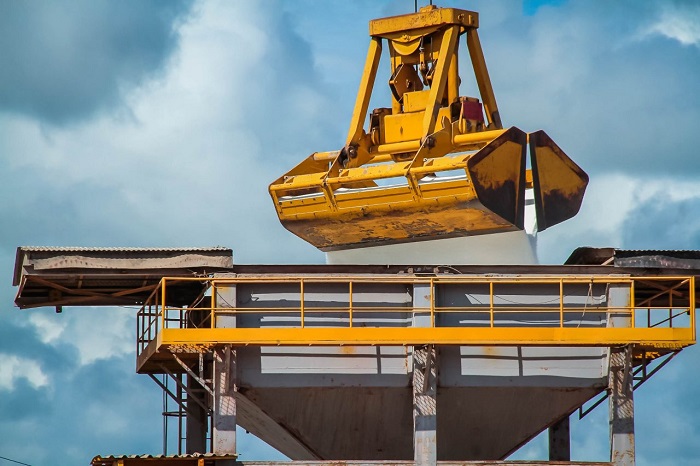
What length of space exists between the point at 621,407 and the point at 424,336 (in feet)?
12.2

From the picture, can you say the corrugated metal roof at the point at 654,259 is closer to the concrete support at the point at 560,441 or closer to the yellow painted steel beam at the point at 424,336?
the yellow painted steel beam at the point at 424,336

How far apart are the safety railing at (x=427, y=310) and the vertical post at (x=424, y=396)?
0.07 m

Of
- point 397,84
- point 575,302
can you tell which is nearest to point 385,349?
point 575,302

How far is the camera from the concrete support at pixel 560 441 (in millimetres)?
37531

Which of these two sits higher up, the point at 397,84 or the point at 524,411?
the point at 397,84

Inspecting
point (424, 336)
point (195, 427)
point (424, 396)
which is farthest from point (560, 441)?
point (195, 427)

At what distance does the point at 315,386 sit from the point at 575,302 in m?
4.82

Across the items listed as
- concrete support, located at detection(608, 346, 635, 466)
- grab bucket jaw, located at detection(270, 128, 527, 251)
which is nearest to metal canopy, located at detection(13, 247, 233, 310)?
grab bucket jaw, located at detection(270, 128, 527, 251)

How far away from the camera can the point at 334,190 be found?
35.0m

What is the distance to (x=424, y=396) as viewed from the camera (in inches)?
1289

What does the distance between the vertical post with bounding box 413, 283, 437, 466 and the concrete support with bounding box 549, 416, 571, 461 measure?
554 cm

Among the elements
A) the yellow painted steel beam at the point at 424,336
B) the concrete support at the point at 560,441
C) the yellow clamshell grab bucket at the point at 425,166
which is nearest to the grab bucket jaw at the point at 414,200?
the yellow clamshell grab bucket at the point at 425,166

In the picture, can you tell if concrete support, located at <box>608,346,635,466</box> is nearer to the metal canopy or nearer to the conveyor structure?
the conveyor structure

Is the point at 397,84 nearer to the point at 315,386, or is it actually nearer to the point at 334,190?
the point at 334,190
